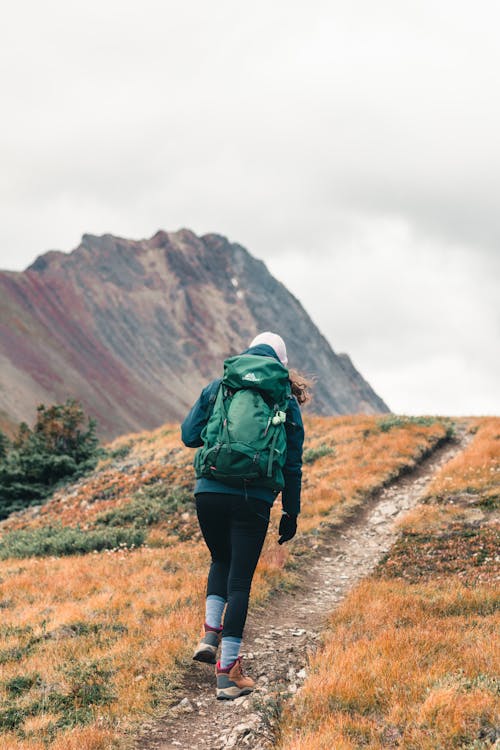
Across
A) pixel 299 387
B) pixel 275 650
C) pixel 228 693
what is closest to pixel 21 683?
pixel 228 693

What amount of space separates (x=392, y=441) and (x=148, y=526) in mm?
8470

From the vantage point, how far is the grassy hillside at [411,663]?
14.0 ft

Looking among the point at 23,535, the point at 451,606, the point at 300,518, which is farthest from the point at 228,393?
the point at 23,535

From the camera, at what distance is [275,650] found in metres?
6.65

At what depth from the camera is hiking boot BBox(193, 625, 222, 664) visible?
584cm

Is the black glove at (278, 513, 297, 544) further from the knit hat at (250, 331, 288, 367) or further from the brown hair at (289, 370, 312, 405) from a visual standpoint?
the knit hat at (250, 331, 288, 367)

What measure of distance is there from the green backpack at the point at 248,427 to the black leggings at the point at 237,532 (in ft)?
0.64

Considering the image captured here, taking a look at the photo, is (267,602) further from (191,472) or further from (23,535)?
(191,472)

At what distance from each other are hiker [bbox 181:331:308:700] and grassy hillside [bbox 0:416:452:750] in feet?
3.38

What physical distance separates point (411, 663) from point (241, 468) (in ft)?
7.31

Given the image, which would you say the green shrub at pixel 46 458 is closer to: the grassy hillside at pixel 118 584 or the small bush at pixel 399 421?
the grassy hillside at pixel 118 584

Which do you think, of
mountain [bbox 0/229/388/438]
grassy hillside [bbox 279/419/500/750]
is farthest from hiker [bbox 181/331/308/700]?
mountain [bbox 0/229/388/438]

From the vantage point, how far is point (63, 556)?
474 inches

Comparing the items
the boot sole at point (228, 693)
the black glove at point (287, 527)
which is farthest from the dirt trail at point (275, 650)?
the black glove at point (287, 527)
